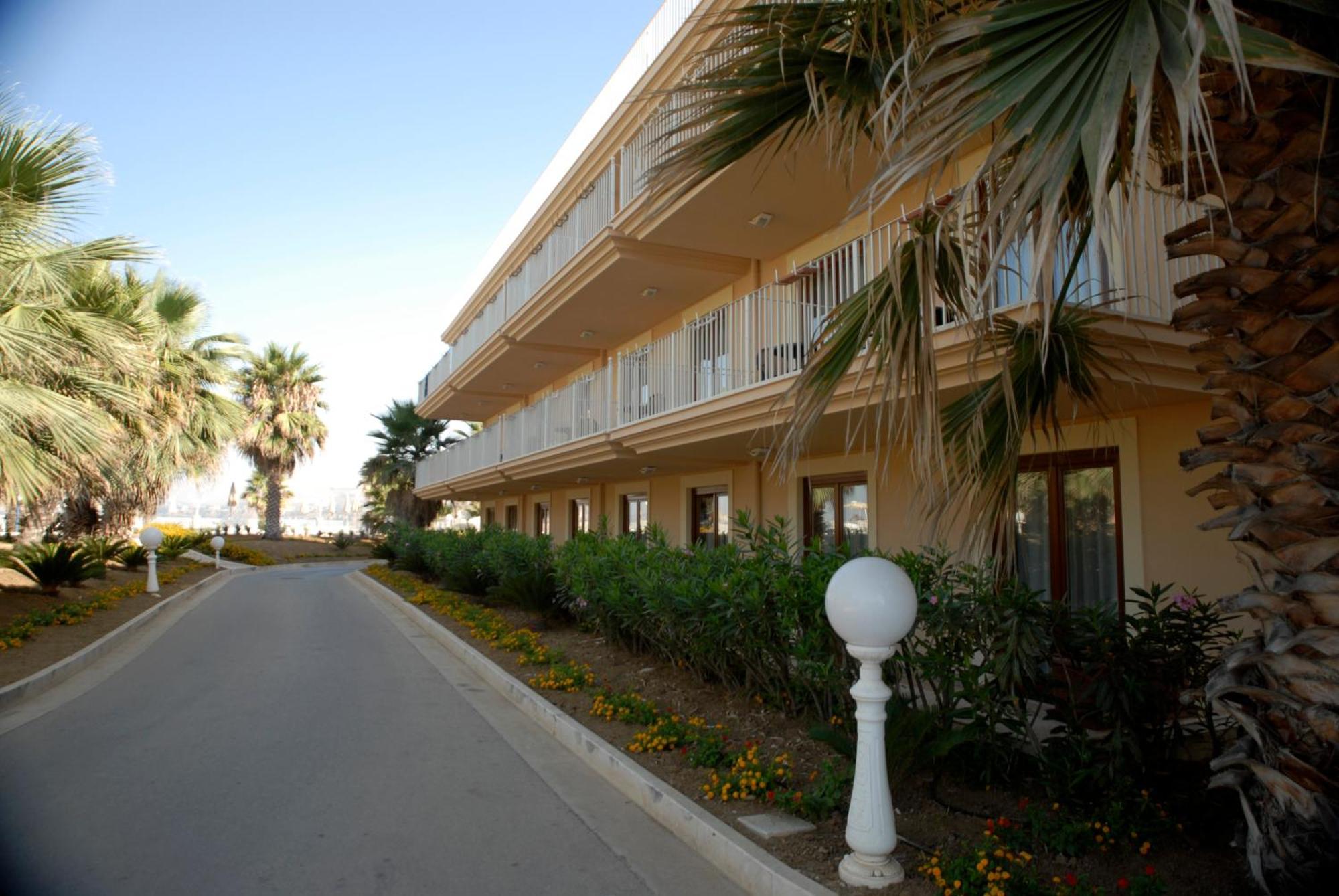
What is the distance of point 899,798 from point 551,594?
318 inches

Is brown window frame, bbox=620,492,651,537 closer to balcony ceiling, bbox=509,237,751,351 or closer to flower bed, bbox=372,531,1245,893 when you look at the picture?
balcony ceiling, bbox=509,237,751,351

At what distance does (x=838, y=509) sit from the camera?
11547 millimetres

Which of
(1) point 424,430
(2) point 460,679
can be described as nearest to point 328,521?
(1) point 424,430

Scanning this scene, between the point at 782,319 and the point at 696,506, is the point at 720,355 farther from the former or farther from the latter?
the point at 696,506

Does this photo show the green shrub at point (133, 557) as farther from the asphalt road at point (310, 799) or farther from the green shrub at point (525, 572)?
the asphalt road at point (310, 799)

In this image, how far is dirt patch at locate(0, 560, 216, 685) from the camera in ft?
31.1

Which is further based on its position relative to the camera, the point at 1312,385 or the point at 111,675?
the point at 111,675

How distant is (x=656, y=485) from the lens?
16781 millimetres

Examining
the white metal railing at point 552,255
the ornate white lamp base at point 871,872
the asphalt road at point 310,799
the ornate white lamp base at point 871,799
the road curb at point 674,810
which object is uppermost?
the white metal railing at point 552,255

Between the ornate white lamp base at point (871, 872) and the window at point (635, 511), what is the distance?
13.5 m

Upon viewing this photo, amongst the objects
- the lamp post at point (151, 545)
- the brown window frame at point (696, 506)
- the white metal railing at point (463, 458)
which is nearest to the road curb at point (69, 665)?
the lamp post at point (151, 545)

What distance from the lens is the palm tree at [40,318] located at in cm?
930

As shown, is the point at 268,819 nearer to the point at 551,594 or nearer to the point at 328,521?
the point at 551,594

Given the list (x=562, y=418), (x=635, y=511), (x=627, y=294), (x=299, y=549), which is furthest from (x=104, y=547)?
(x=299, y=549)
